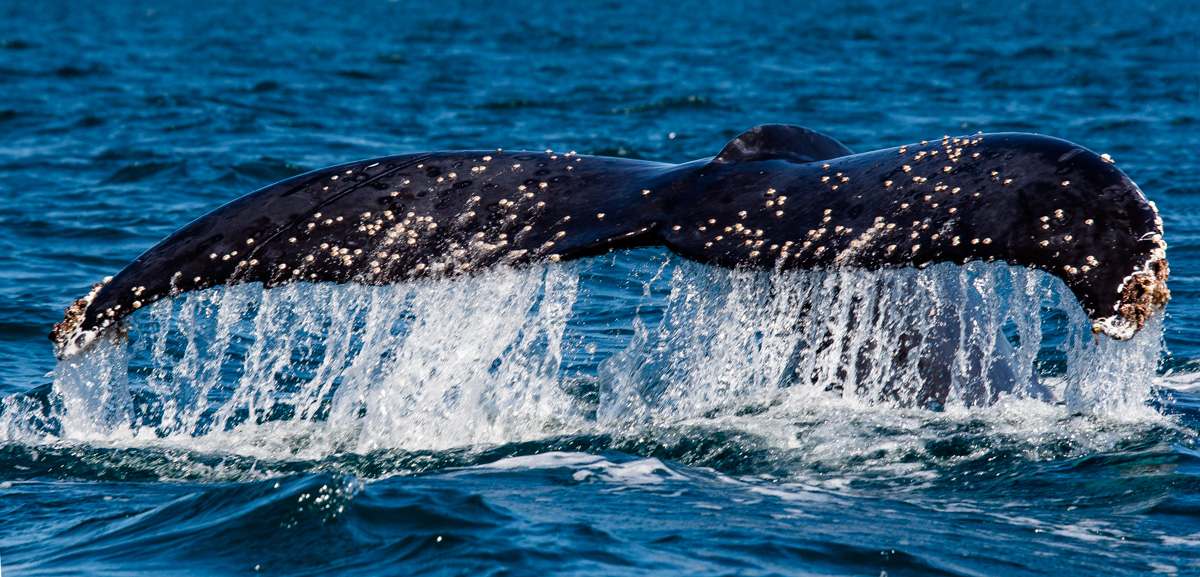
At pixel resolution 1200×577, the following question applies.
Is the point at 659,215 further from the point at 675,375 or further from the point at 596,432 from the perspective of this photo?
the point at 675,375

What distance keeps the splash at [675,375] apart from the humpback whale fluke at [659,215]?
160 millimetres

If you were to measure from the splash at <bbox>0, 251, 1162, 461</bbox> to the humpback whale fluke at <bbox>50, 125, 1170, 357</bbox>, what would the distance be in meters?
0.16

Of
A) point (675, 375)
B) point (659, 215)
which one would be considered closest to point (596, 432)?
point (675, 375)

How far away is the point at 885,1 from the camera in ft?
179

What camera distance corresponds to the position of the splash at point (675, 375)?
19.6 ft

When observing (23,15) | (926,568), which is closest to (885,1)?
(23,15)

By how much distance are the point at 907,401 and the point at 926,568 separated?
1768 mm

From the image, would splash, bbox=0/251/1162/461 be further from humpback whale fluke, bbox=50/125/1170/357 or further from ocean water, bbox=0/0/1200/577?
Answer: humpback whale fluke, bbox=50/125/1170/357

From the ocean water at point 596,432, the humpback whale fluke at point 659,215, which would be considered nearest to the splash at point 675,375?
the ocean water at point 596,432

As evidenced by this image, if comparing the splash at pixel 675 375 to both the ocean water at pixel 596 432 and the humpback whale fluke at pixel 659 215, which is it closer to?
the ocean water at pixel 596 432

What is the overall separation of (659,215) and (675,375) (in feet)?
7.64

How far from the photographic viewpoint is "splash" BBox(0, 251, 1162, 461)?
5.97 meters

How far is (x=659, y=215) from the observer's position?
5363 mm

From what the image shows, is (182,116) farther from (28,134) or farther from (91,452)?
(91,452)
